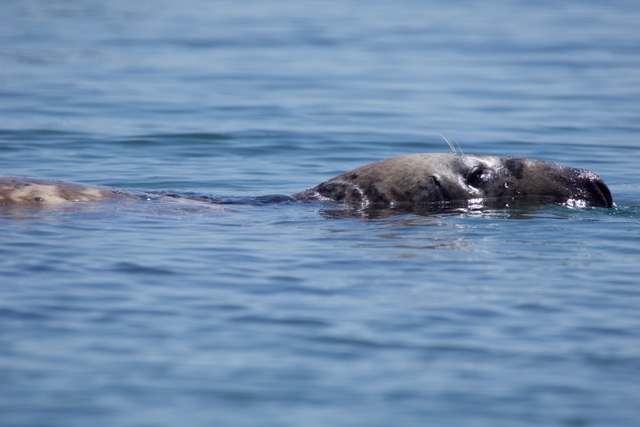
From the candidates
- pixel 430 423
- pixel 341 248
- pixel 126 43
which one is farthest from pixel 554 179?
pixel 126 43

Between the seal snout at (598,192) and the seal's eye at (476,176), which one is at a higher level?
the seal's eye at (476,176)

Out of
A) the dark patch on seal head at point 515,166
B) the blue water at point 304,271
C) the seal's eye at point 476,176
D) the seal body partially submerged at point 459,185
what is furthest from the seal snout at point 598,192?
the seal's eye at point 476,176

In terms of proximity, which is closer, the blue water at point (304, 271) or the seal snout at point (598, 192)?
the blue water at point (304, 271)

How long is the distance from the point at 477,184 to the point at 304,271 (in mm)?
2416

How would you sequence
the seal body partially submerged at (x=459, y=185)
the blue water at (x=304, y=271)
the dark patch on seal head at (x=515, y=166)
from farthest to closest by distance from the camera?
the dark patch on seal head at (x=515, y=166)
the seal body partially submerged at (x=459, y=185)
the blue water at (x=304, y=271)

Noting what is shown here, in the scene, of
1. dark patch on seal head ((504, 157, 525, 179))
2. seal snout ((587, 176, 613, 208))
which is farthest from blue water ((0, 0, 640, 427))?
dark patch on seal head ((504, 157, 525, 179))

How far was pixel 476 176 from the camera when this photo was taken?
→ 29.7 feet

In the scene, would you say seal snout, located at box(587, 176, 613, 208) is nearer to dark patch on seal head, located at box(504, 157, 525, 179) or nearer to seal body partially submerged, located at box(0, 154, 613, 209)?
seal body partially submerged, located at box(0, 154, 613, 209)

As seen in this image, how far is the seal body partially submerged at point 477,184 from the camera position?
351 inches

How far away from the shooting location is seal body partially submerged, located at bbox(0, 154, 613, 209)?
350 inches

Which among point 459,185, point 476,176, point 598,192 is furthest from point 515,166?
point 598,192

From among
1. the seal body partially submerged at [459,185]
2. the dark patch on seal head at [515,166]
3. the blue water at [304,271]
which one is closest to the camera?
the blue water at [304,271]

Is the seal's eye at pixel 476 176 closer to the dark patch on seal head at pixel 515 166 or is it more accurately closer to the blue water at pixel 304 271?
the dark patch on seal head at pixel 515 166

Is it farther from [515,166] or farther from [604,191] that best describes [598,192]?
[515,166]
